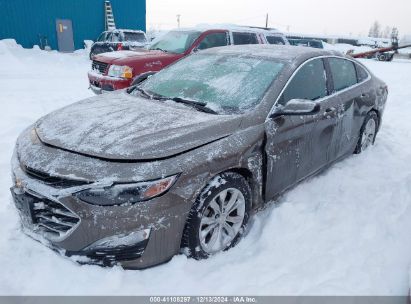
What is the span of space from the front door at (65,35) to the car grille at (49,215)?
19.6 metres

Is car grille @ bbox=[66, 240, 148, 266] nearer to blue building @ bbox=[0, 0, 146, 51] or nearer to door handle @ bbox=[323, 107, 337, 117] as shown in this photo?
door handle @ bbox=[323, 107, 337, 117]

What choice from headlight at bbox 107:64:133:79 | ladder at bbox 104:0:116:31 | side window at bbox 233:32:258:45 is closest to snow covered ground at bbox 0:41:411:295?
headlight at bbox 107:64:133:79

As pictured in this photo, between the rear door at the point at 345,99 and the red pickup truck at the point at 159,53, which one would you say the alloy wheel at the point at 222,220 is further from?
the red pickup truck at the point at 159,53

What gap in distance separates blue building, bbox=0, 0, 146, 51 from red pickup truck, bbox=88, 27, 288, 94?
12.9 m

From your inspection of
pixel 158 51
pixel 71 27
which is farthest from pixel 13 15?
pixel 158 51

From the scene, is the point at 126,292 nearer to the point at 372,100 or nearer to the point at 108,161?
the point at 108,161

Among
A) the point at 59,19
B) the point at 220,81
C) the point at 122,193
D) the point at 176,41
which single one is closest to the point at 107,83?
the point at 176,41

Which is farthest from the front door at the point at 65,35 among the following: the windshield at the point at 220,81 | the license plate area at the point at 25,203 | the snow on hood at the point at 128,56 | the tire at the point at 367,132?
the license plate area at the point at 25,203

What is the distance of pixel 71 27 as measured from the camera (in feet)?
66.2

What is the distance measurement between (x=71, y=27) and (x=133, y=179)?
20.5m

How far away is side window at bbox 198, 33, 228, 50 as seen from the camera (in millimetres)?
8367

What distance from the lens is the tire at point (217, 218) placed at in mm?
2605

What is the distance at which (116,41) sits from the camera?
623 inches

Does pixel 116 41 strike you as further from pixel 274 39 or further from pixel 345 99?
pixel 345 99
